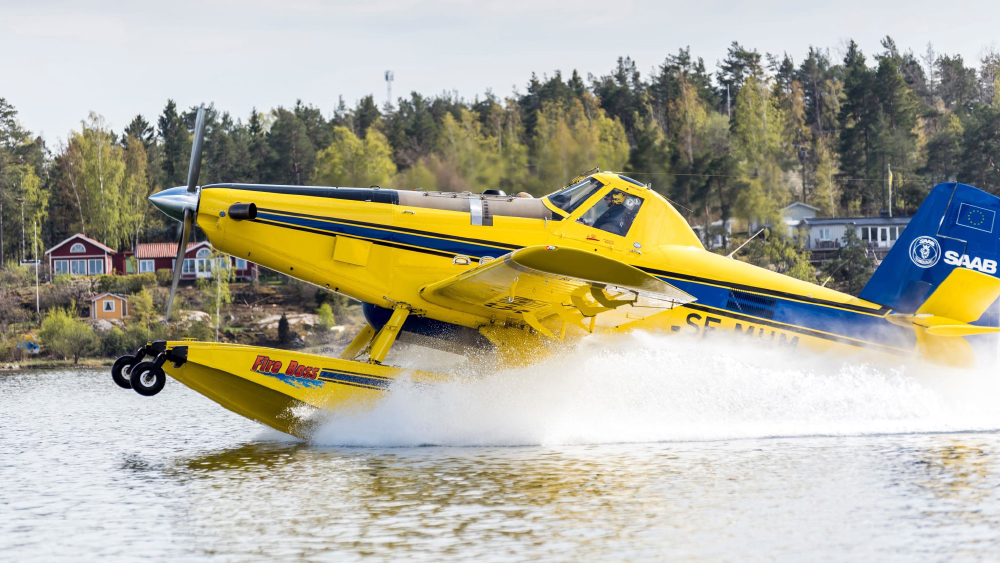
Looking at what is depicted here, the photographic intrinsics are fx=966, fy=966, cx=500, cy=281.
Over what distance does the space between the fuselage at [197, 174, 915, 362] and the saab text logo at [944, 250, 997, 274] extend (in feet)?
3.45

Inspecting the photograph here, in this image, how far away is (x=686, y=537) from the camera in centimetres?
682

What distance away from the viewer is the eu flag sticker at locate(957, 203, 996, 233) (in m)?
11.8

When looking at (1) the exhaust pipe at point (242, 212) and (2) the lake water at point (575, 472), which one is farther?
(1) the exhaust pipe at point (242, 212)

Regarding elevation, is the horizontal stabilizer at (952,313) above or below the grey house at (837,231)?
below

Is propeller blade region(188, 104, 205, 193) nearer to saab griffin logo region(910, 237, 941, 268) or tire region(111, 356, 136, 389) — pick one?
tire region(111, 356, 136, 389)

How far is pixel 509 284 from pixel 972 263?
587 cm

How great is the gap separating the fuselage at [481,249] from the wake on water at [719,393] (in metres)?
0.30

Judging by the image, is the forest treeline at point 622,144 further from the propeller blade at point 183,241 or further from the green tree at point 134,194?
the propeller blade at point 183,241

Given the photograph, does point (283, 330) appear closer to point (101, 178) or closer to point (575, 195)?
point (101, 178)

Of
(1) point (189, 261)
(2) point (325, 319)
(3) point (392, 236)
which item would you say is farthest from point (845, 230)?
(3) point (392, 236)

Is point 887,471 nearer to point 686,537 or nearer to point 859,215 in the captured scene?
point 686,537

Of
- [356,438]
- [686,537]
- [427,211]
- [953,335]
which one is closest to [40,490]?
[356,438]

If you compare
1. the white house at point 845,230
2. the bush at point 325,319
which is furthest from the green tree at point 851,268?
the bush at point 325,319

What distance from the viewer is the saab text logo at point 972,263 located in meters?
11.8
